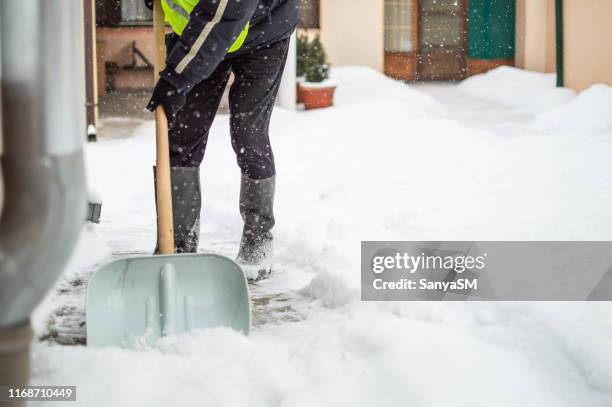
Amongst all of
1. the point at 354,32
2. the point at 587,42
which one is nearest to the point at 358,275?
the point at 587,42

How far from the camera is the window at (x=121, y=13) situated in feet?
40.8

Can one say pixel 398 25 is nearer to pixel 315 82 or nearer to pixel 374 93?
pixel 374 93

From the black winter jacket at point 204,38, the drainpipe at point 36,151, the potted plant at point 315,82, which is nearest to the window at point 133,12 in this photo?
the potted plant at point 315,82

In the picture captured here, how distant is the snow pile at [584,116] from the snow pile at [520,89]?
1302 mm

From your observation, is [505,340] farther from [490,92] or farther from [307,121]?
[490,92]

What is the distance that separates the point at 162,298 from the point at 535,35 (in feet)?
38.7

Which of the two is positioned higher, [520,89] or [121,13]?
[121,13]

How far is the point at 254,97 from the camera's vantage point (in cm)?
294

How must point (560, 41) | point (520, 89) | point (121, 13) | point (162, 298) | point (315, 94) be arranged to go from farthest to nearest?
point (121, 13)
point (520, 89)
point (560, 41)
point (315, 94)
point (162, 298)

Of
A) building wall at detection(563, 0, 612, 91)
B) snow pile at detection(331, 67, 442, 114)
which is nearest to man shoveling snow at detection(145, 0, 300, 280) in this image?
snow pile at detection(331, 67, 442, 114)

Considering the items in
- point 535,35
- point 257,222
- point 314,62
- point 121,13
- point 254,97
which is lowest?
point 257,222

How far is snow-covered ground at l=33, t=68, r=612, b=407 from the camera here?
1.94 m

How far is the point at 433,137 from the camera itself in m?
6.63

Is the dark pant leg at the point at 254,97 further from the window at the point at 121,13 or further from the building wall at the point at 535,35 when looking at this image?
the building wall at the point at 535,35
